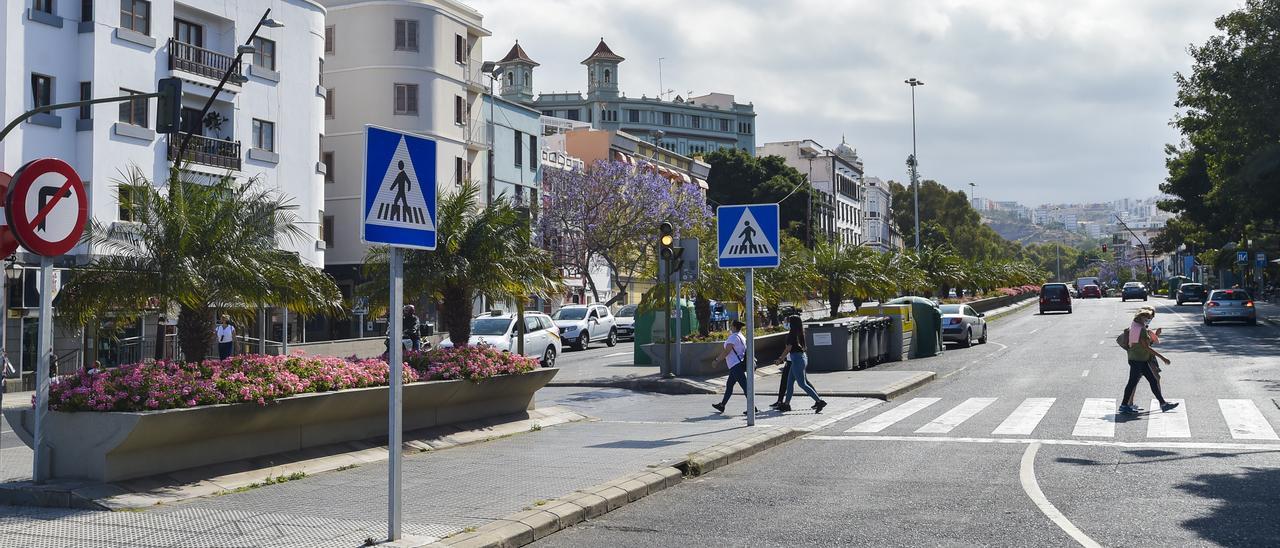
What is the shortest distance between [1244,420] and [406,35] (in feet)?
134

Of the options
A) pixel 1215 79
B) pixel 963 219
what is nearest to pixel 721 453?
pixel 1215 79

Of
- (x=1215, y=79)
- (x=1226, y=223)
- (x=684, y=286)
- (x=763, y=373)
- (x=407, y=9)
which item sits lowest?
(x=763, y=373)

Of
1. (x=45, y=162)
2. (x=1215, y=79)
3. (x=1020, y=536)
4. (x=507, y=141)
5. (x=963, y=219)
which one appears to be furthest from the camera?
A: (x=963, y=219)

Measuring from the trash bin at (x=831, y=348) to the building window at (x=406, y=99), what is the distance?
93.5 ft

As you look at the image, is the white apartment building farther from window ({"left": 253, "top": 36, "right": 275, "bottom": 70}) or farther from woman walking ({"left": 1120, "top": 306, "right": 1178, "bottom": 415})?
woman walking ({"left": 1120, "top": 306, "right": 1178, "bottom": 415})

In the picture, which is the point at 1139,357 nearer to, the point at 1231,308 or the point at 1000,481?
the point at 1000,481

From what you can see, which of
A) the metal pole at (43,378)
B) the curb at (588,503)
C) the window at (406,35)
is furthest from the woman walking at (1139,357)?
the window at (406,35)

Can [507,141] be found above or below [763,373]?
above

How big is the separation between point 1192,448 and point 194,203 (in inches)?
422

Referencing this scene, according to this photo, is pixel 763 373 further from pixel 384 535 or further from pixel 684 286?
pixel 384 535

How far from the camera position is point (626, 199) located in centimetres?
4956

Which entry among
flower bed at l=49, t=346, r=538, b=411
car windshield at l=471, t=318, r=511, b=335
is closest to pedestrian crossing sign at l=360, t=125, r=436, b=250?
flower bed at l=49, t=346, r=538, b=411

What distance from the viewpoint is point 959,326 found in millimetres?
34281

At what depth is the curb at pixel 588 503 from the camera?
273 inches
